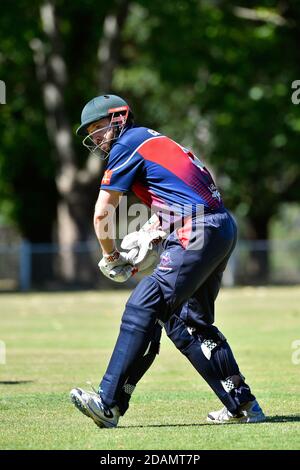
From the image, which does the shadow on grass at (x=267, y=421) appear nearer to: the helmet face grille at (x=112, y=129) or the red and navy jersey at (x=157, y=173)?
the red and navy jersey at (x=157, y=173)

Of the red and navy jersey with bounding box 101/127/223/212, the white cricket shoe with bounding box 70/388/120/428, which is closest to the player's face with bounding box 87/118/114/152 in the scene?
the red and navy jersey with bounding box 101/127/223/212

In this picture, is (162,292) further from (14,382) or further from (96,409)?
(14,382)

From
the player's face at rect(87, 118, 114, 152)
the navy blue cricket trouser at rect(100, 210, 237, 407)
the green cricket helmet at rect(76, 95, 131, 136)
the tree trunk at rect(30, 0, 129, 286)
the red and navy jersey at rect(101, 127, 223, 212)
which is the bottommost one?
the tree trunk at rect(30, 0, 129, 286)

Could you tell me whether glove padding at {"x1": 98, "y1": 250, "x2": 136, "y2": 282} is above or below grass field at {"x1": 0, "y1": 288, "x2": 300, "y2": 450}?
above

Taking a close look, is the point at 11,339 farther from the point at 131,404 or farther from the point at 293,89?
the point at 293,89

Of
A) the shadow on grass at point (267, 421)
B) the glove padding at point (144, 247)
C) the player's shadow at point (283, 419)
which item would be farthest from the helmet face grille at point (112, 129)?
the player's shadow at point (283, 419)

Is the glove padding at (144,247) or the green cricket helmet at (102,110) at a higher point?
the green cricket helmet at (102,110)

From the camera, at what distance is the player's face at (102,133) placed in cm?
739

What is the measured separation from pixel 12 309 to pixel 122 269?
15.7 m

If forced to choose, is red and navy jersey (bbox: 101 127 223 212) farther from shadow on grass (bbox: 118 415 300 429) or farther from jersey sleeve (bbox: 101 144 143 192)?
shadow on grass (bbox: 118 415 300 429)

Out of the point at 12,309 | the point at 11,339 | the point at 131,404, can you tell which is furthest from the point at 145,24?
the point at 131,404

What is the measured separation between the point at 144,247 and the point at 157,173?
57cm

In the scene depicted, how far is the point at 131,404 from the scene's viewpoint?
8.57 m

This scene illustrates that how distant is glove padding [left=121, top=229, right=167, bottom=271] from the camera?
24.1ft
